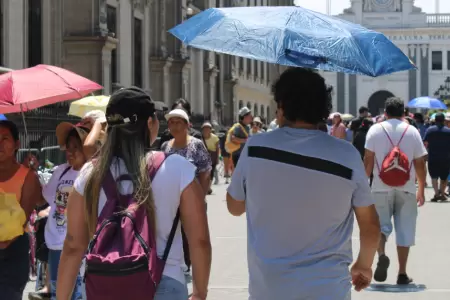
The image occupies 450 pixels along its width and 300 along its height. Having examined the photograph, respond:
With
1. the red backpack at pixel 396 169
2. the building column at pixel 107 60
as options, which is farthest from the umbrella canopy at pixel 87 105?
the building column at pixel 107 60

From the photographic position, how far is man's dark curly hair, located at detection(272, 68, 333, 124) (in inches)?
191

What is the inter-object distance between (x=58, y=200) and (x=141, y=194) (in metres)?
3.09

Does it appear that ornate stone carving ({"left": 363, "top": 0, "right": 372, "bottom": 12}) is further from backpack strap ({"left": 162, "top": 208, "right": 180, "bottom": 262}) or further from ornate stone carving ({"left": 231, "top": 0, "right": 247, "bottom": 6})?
backpack strap ({"left": 162, "top": 208, "right": 180, "bottom": 262})

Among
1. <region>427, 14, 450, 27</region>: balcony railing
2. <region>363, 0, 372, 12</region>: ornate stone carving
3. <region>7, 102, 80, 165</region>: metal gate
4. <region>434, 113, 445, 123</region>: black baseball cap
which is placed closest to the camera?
<region>7, 102, 80, 165</region>: metal gate

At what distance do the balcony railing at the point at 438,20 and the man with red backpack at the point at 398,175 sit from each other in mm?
100036

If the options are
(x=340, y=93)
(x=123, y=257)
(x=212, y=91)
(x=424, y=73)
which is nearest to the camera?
(x=123, y=257)

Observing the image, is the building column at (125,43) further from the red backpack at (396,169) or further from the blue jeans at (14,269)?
the blue jeans at (14,269)

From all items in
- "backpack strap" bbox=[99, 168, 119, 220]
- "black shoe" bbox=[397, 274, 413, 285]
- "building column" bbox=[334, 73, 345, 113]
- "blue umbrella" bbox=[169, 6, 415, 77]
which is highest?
"blue umbrella" bbox=[169, 6, 415, 77]

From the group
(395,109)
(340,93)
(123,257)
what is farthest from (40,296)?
(340,93)

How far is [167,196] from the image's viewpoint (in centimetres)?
436

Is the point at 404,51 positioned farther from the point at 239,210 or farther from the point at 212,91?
the point at 239,210

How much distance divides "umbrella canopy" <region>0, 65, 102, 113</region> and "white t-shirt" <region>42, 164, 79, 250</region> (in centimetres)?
57

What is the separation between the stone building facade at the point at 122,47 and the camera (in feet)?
64.9

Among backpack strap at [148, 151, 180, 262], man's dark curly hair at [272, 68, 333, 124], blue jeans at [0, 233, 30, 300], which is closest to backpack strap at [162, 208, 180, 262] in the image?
backpack strap at [148, 151, 180, 262]
